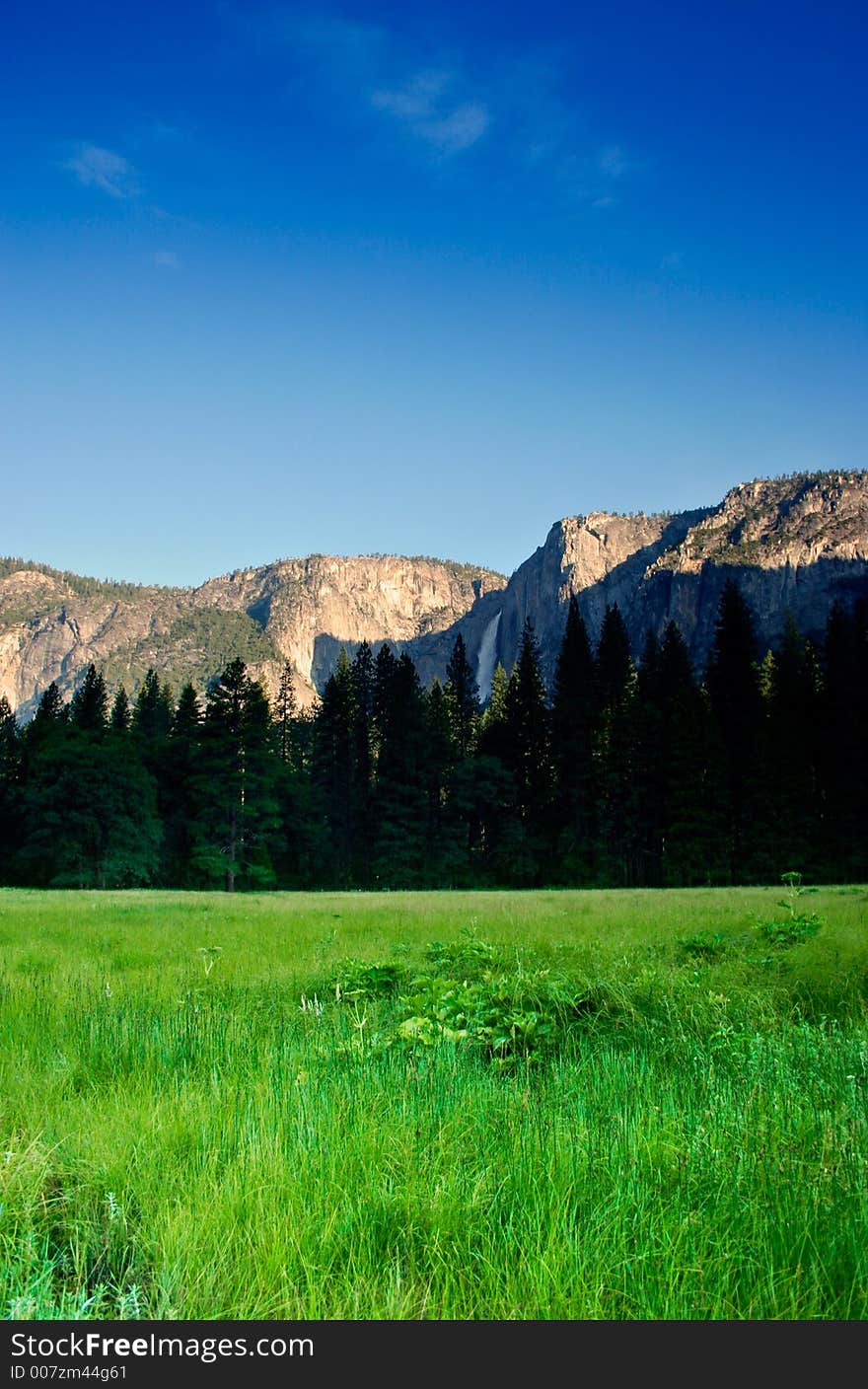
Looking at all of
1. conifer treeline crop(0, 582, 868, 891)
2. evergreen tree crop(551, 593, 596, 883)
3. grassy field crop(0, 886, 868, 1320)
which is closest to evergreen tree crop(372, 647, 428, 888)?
conifer treeline crop(0, 582, 868, 891)

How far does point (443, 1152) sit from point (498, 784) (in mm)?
51335

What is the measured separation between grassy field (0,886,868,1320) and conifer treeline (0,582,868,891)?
41.3m

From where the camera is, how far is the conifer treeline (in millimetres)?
45062

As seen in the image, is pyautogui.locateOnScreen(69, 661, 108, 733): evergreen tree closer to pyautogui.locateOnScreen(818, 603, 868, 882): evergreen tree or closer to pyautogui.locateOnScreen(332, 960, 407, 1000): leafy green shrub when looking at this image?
pyautogui.locateOnScreen(818, 603, 868, 882): evergreen tree

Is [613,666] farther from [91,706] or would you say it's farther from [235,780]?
[91,706]

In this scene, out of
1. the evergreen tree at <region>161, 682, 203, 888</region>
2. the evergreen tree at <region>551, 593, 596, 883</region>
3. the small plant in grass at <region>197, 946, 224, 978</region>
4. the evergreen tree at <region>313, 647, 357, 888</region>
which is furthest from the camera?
the evergreen tree at <region>313, 647, 357, 888</region>

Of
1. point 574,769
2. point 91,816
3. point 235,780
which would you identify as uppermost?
point 574,769

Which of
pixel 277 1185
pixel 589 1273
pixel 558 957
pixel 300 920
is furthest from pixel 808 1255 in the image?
pixel 300 920

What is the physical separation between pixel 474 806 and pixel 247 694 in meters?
17.9

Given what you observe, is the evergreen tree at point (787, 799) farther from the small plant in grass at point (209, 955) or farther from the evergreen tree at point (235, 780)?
the small plant in grass at point (209, 955)

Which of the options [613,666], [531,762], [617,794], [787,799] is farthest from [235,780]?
[787,799]

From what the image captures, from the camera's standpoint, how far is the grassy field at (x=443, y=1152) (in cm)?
233

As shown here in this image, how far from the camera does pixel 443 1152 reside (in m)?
3.08

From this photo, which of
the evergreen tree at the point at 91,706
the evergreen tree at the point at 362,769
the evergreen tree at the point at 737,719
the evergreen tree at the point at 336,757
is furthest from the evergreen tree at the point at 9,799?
the evergreen tree at the point at 737,719
